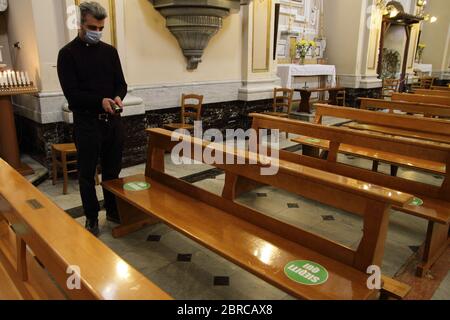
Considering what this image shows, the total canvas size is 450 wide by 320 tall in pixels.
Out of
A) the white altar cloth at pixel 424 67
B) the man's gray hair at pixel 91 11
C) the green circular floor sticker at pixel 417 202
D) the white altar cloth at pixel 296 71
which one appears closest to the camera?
the man's gray hair at pixel 91 11

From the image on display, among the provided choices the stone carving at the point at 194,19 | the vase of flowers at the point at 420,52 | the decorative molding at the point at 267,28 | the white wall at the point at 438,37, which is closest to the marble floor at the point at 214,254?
the stone carving at the point at 194,19

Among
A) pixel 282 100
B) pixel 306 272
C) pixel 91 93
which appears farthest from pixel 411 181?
pixel 282 100

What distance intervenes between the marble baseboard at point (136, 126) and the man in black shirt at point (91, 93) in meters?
1.55

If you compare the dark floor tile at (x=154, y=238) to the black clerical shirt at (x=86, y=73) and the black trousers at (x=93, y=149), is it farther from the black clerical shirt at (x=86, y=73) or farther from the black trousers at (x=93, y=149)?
the black clerical shirt at (x=86, y=73)

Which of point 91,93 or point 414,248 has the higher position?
point 91,93

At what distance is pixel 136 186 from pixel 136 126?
1.98m

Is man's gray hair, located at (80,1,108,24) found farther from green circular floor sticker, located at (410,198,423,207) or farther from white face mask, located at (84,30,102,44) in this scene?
green circular floor sticker, located at (410,198,423,207)

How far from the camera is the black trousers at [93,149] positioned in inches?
104

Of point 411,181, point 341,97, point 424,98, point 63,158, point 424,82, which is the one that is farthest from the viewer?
point 424,82

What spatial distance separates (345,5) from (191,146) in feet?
27.4

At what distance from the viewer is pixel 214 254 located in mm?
2672

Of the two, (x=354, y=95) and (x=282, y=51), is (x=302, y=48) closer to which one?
(x=282, y=51)

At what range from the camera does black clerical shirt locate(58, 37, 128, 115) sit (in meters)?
2.54

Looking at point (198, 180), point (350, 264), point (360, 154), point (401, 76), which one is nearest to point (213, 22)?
point (198, 180)
